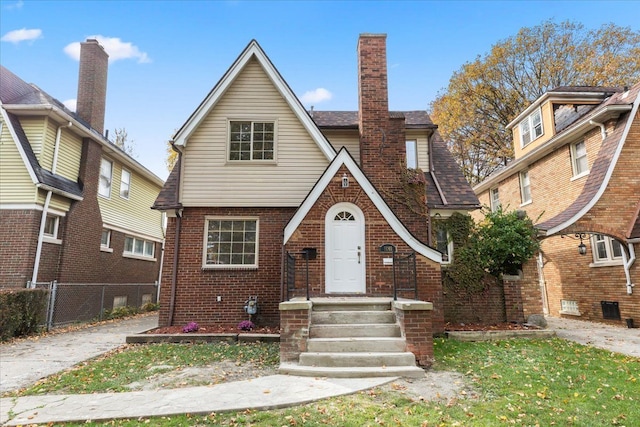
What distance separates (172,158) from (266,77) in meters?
19.7

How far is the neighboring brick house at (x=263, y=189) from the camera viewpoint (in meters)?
9.10

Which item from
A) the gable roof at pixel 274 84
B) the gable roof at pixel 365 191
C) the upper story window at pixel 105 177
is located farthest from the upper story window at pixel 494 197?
the upper story window at pixel 105 177

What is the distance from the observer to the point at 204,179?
1019 cm

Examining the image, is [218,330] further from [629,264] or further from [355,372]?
[629,264]

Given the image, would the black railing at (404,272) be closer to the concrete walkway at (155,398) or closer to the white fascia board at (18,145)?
the concrete walkway at (155,398)

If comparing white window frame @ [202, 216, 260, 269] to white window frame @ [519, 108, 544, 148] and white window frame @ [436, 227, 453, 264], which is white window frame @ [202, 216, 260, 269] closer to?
white window frame @ [436, 227, 453, 264]

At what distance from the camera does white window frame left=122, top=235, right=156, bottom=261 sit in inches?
658

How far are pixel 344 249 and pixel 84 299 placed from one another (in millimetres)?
10306

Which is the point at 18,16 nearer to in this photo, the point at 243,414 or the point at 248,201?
the point at 248,201

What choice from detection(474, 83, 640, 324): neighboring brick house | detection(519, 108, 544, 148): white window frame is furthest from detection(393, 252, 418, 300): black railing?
detection(519, 108, 544, 148): white window frame

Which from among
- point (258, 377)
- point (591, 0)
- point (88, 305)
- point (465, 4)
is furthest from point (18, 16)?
point (591, 0)

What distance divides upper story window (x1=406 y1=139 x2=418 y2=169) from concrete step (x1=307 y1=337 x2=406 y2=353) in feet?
23.1

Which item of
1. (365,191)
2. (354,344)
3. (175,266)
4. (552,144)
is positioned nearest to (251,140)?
(365,191)

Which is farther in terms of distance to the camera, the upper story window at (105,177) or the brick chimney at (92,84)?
the brick chimney at (92,84)
